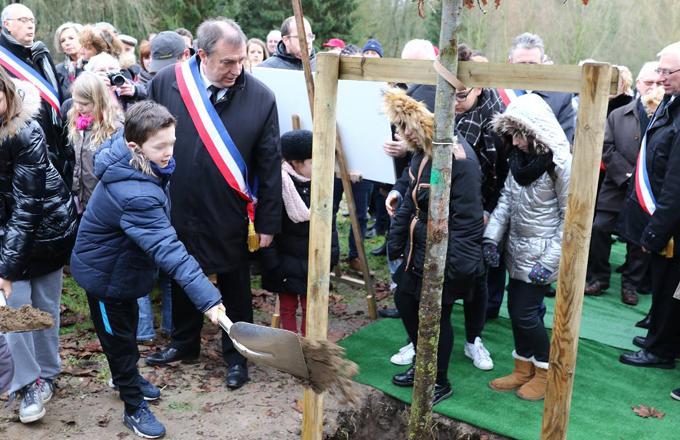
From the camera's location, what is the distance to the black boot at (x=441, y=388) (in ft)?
13.9

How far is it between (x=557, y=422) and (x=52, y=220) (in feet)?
9.53

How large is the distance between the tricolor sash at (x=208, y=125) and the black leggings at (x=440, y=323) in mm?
1348

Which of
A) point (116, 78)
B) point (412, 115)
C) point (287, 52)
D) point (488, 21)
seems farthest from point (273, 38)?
point (488, 21)

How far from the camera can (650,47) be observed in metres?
18.0

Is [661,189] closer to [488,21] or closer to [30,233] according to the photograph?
[30,233]

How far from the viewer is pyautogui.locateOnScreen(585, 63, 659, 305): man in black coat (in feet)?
20.5

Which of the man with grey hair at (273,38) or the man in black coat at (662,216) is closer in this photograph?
the man in black coat at (662,216)

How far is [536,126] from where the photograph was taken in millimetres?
3756

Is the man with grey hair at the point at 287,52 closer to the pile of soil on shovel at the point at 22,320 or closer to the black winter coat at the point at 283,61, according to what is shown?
the black winter coat at the point at 283,61

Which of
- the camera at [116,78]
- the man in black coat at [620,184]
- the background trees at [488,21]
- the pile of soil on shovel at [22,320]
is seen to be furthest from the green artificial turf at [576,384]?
the background trees at [488,21]

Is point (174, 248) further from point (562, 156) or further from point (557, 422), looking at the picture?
point (562, 156)

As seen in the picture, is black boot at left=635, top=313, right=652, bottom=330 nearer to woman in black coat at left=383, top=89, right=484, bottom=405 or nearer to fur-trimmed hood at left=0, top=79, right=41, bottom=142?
woman in black coat at left=383, top=89, right=484, bottom=405

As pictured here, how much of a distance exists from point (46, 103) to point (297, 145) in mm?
1984

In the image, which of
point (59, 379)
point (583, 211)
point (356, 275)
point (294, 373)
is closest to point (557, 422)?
point (583, 211)
